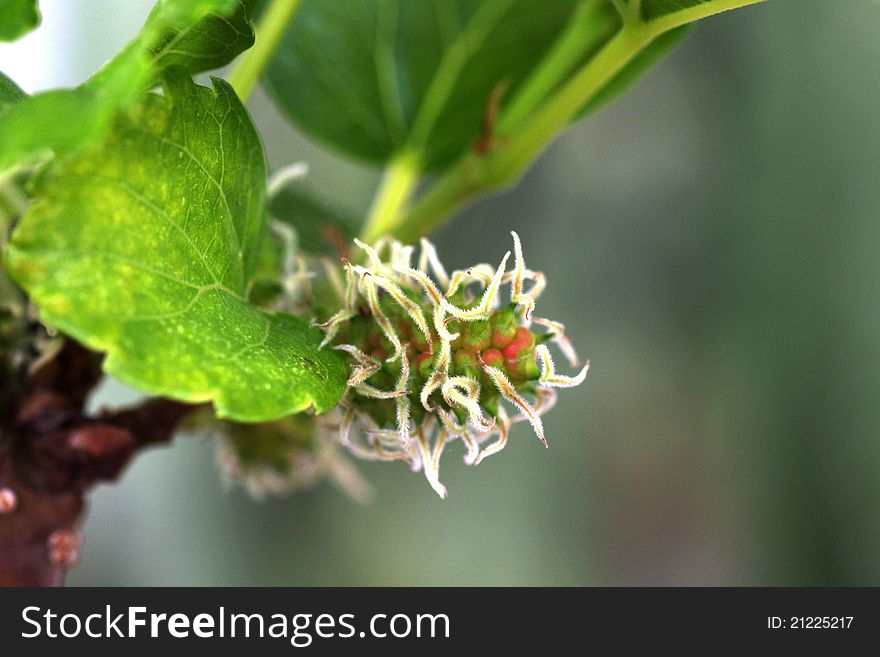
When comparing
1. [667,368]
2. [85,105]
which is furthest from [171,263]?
[667,368]

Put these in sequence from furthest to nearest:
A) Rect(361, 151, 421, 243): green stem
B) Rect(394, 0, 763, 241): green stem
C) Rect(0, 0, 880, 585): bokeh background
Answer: Rect(0, 0, 880, 585): bokeh background, Rect(361, 151, 421, 243): green stem, Rect(394, 0, 763, 241): green stem

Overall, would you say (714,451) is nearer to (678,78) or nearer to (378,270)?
(678,78)

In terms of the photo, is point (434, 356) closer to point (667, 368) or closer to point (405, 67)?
point (405, 67)

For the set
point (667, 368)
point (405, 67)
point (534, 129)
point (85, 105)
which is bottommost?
point (85, 105)

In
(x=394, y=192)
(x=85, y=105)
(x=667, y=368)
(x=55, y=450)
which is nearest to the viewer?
(x=85, y=105)

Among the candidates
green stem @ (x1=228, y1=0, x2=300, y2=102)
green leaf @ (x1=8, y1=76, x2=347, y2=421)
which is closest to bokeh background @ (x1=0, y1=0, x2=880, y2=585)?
green stem @ (x1=228, y1=0, x2=300, y2=102)

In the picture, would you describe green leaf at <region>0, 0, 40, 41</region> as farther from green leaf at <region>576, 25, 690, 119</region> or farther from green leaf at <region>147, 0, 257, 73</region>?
green leaf at <region>576, 25, 690, 119</region>

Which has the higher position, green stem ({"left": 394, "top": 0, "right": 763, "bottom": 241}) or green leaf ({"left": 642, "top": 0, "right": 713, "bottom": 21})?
green stem ({"left": 394, "top": 0, "right": 763, "bottom": 241})

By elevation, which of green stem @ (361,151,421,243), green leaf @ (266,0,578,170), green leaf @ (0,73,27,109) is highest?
green leaf @ (266,0,578,170)
